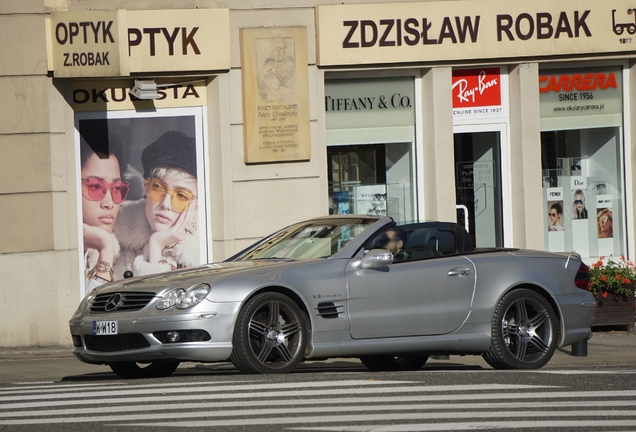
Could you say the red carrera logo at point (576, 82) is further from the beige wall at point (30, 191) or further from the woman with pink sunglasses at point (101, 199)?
the beige wall at point (30, 191)

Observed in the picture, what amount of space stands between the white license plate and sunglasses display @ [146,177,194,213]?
278 inches

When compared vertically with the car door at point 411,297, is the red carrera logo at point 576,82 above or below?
above

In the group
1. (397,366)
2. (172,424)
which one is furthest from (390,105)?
(172,424)

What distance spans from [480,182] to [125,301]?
9185 millimetres

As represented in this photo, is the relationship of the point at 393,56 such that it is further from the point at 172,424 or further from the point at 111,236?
the point at 172,424

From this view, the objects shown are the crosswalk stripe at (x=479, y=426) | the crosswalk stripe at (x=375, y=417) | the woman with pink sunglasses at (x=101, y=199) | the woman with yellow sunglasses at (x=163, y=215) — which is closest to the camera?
the crosswalk stripe at (x=479, y=426)

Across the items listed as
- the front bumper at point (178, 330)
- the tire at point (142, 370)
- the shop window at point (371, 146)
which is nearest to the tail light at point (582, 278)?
the front bumper at point (178, 330)

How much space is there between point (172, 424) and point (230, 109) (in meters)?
9.60

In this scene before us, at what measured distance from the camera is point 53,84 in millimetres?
15523

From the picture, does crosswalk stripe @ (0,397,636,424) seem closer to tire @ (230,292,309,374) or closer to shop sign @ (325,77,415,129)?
tire @ (230,292,309,374)

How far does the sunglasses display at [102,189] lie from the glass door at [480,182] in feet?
16.3

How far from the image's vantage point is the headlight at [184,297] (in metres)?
8.95

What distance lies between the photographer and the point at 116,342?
925 centimetres

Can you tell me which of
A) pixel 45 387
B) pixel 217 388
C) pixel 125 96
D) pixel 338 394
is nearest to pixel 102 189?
pixel 125 96
